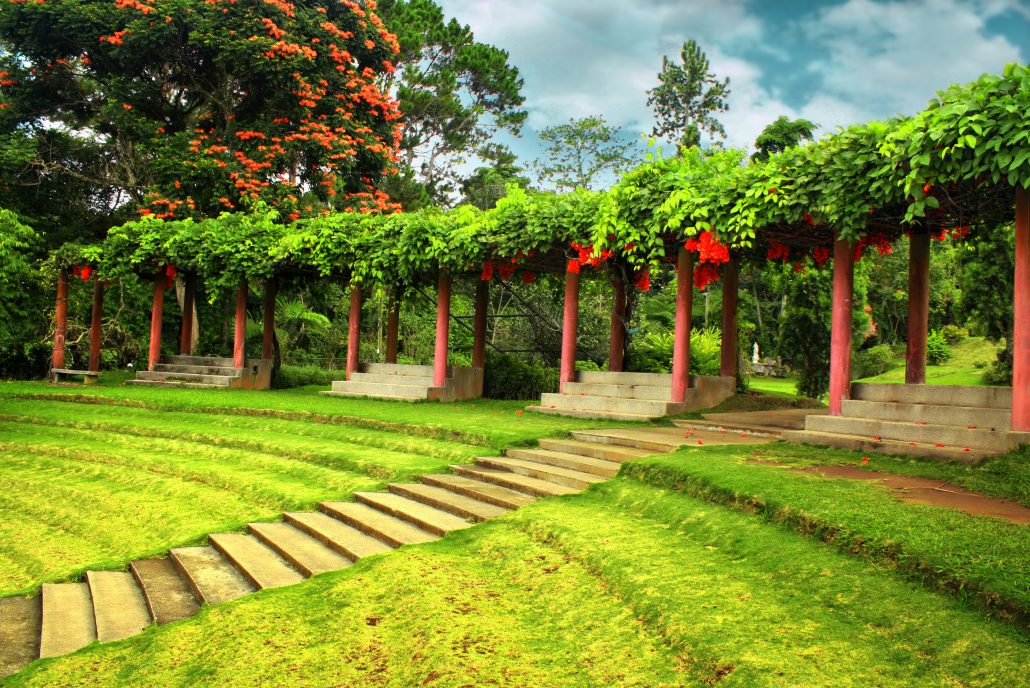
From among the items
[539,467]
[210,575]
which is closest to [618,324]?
[539,467]

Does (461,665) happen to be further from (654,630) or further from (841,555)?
(841,555)

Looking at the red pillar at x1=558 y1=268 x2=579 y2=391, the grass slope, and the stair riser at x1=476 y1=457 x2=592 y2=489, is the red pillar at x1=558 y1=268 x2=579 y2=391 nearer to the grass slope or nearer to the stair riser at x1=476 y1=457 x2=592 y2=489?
the stair riser at x1=476 y1=457 x2=592 y2=489

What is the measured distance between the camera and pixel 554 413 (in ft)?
42.2

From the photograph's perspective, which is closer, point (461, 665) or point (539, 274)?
point (461, 665)

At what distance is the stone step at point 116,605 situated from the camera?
5.48 meters

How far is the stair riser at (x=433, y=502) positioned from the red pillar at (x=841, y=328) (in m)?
4.67

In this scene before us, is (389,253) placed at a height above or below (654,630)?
above

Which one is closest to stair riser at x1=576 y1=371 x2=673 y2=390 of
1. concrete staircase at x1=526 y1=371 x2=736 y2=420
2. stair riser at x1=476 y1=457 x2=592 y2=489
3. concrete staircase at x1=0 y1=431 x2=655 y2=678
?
concrete staircase at x1=526 y1=371 x2=736 y2=420

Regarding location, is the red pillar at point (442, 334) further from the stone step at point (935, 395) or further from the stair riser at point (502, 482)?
the stone step at point (935, 395)

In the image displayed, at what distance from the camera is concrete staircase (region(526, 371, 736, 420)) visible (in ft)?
38.7

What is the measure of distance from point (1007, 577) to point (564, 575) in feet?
8.58

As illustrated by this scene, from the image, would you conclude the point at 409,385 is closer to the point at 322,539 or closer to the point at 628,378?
the point at 628,378

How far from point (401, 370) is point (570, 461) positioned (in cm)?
907

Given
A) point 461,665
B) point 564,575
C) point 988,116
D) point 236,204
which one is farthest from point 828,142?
point 236,204
